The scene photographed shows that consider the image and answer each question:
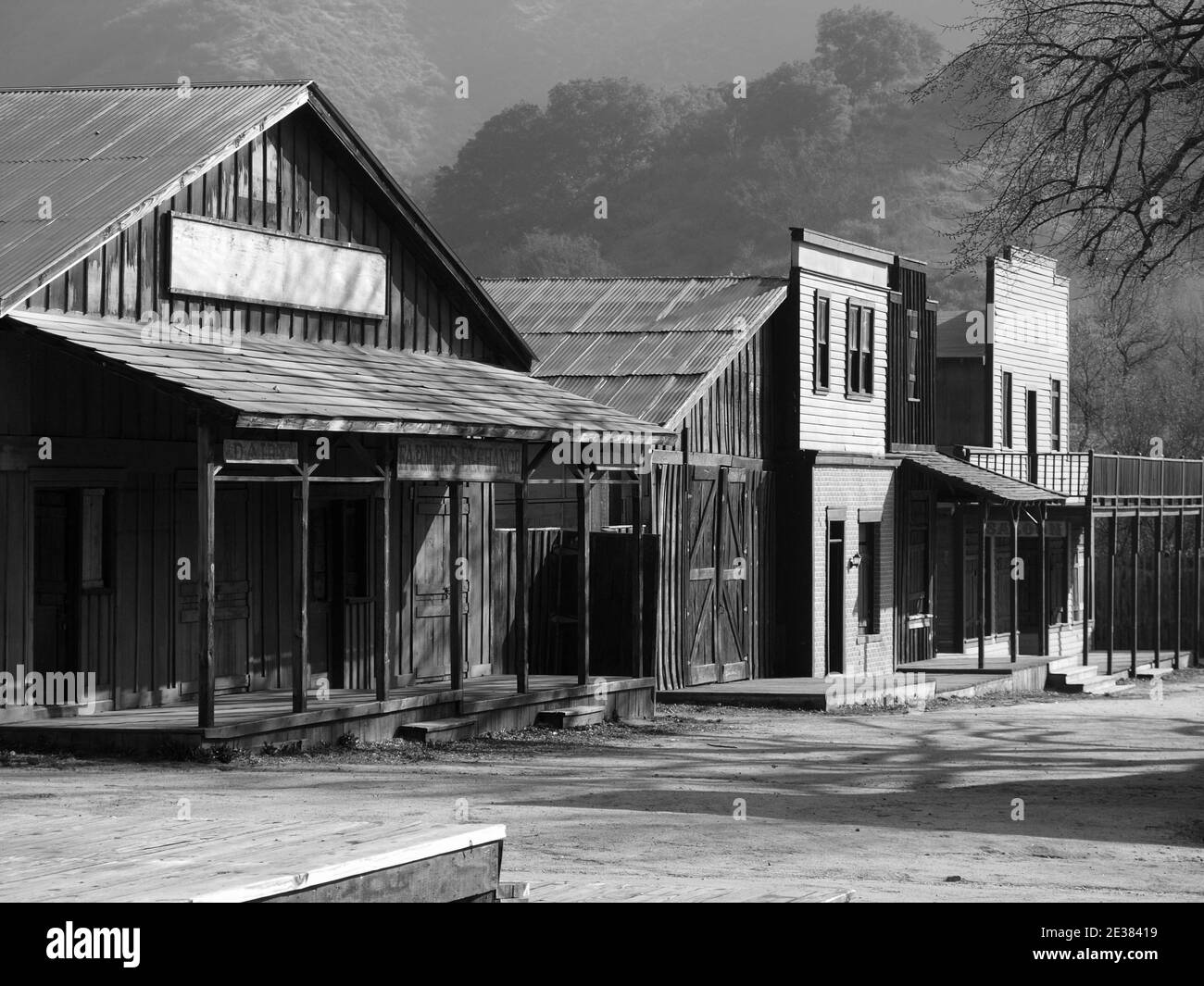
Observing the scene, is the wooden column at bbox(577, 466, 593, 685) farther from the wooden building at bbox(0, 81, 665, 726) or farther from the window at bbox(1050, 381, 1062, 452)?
the window at bbox(1050, 381, 1062, 452)

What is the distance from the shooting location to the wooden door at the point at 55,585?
15.4 metres

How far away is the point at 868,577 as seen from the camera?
28.2 metres

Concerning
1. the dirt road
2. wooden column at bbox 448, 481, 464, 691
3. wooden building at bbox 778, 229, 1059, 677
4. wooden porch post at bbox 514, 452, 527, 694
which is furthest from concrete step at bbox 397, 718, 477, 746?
wooden building at bbox 778, 229, 1059, 677

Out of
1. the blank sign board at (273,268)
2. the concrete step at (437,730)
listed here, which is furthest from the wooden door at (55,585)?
the concrete step at (437,730)

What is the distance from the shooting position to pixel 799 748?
18547 millimetres

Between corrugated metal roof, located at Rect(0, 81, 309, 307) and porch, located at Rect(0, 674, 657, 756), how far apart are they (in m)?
3.81

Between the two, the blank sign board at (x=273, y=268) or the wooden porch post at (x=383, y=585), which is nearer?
the wooden porch post at (x=383, y=585)

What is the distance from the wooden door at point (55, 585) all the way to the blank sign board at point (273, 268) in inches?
92.9

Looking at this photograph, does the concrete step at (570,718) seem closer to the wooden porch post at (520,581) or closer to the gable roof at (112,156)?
the wooden porch post at (520,581)

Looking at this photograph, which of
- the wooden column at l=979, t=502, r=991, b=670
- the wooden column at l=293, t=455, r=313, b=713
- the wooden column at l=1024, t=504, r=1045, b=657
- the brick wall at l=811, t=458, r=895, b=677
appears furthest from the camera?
the wooden column at l=1024, t=504, r=1045, b=657

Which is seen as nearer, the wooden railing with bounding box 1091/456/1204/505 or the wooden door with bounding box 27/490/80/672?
the wooden door with bounding box 27/490/80/672

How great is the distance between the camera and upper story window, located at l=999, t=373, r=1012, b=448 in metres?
36.2

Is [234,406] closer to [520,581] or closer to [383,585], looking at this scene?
[383,585]
